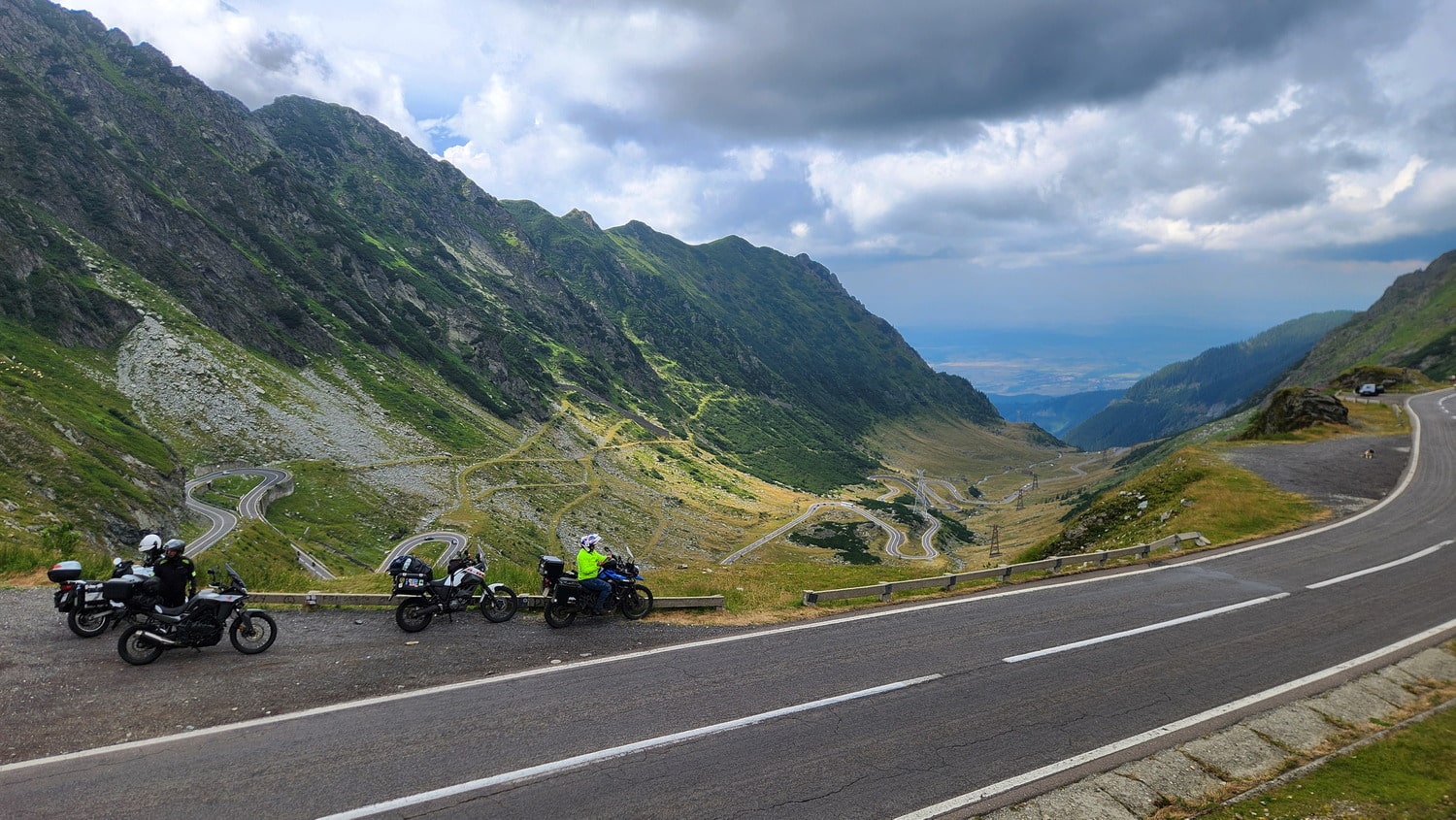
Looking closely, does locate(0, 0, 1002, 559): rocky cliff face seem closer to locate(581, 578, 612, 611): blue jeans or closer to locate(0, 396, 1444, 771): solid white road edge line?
locate(0, 396, 1444, 771): solid white road edge line

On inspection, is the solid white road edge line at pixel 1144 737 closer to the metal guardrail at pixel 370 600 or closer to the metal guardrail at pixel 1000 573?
the metal guardrail at pixel 1000 573

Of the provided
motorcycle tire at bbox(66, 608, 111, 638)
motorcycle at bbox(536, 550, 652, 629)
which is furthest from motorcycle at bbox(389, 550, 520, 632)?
motorcycle tire at bbox(66, 608, 111, 638)

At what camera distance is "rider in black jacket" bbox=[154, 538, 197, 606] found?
1472cm

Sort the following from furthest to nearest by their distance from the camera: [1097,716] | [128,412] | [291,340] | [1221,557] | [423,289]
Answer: [423,289]
[291,340]
[128,412]
[1221,557]
[1097,716]

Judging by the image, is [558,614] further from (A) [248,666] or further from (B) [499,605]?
(A) [248,666]

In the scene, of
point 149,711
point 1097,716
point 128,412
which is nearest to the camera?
point 149,711

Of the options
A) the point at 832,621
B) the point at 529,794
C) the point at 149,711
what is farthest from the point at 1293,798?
the point at 149,711

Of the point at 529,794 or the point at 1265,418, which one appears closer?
the point at 529,794

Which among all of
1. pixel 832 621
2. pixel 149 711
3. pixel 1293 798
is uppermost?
pixel 149 711

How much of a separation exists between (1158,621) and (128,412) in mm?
110385

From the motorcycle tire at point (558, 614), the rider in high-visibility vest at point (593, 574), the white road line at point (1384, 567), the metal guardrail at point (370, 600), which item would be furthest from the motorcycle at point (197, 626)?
the white road line at point (1384, 567)

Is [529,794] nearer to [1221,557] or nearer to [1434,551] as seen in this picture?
[1221,557]

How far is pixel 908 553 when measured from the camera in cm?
12925

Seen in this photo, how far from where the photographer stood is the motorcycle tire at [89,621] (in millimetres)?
14820
